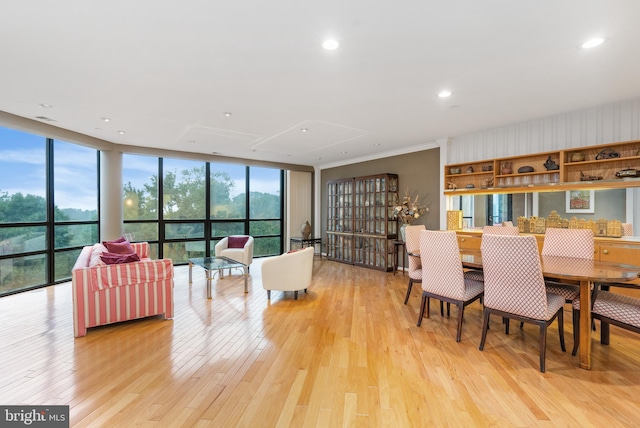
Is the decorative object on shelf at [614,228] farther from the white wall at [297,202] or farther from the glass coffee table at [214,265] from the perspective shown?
the white wall at [297,202]

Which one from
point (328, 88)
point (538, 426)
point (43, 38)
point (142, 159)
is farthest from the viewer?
point (142, 159)

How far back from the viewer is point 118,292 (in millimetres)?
3217

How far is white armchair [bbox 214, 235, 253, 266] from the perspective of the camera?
5957 mm

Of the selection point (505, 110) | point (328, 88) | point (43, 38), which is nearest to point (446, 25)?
point (328, 88)

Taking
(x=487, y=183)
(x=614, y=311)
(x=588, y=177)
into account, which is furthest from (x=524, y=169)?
(x=614, y=311)

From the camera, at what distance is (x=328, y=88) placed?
10.2ft

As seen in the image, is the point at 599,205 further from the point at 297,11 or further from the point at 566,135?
the point at 297,11

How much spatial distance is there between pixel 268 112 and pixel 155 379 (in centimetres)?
303

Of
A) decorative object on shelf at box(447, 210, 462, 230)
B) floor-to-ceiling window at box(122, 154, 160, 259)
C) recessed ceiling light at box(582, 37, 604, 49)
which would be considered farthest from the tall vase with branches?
floor-to-ceiling window at box(122, 154, 160, 259)

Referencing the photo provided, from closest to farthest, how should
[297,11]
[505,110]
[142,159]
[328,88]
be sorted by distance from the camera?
[297,11], [328,88], [505,110], [142,159]

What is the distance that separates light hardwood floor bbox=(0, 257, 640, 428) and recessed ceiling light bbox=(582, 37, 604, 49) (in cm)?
248

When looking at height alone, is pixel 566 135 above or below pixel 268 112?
below

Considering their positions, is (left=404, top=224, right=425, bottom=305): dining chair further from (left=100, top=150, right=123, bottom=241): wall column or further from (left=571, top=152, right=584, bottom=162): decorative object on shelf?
(left=100, top=150, right=123, bottom=241): wall column

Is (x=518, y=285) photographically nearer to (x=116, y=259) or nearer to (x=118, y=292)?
(x=118, y=292)
